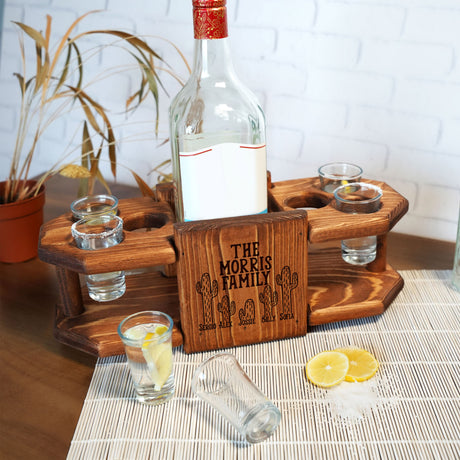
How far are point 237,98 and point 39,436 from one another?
520 mm

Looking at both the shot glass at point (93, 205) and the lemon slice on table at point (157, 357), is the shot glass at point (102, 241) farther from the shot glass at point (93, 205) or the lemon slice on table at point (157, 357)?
the lemon slice on table at point (157, 357)

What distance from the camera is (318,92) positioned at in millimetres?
1253

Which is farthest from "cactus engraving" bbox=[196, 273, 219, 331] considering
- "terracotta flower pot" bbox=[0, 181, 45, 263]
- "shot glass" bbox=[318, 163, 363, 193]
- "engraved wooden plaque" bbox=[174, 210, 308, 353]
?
"terracotta flower pot" bbox=[0, 181, 45, 263]

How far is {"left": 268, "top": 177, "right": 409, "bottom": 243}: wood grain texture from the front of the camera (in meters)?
0.86

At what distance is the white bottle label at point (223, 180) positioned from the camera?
0.82 m

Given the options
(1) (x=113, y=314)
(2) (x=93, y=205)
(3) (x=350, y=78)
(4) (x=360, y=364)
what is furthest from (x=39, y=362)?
(3) (x=350, y=78)

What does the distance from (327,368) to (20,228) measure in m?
0.64

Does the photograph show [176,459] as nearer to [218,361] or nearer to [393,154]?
[218,361]

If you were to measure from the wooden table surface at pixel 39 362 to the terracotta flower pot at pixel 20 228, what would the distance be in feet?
0.07

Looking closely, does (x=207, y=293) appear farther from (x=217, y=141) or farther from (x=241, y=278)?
(x=217, y=141)

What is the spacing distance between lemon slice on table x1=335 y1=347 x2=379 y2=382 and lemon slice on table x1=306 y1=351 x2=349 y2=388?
0.5 inches

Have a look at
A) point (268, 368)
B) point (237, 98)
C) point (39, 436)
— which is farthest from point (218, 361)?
point (237, 98)

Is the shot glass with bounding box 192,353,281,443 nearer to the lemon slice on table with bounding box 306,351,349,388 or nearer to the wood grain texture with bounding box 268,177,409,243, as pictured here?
the lemon slice on table with bounding box 306,351,349,388

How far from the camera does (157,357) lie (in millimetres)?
771
